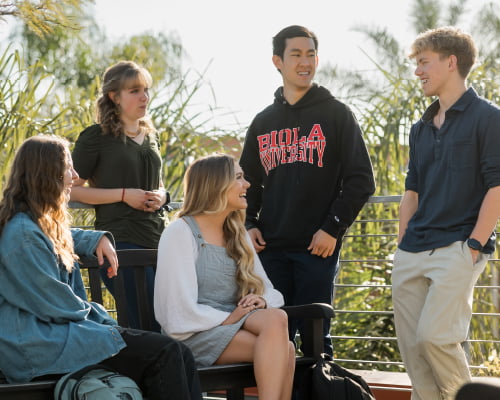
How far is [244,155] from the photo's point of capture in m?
4.59

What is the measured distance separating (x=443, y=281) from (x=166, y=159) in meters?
4.17

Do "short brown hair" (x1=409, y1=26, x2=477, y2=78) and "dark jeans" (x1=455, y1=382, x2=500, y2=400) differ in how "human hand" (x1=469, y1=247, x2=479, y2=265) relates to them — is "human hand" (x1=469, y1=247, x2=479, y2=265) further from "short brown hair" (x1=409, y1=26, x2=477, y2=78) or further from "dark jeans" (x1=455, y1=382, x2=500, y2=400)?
"dark jeans" (x1=455, y1=382, x2=500, y2=400)

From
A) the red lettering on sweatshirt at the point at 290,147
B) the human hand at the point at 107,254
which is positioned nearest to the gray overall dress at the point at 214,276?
the human hand at the point at 107,254

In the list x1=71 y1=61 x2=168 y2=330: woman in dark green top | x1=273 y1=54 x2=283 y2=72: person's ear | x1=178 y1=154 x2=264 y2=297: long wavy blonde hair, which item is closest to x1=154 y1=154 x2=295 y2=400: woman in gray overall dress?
x1=178 y1=154 x2=264 y2=297: long wavy blonde hair

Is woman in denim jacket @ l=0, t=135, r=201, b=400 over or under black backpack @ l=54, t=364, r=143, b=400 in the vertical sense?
over

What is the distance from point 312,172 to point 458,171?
2.46 ft

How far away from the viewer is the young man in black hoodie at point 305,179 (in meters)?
4.11

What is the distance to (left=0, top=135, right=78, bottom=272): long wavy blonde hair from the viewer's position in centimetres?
313

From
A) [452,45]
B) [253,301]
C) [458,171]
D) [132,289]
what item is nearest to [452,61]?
[452,45]

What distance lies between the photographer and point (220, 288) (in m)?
3.85

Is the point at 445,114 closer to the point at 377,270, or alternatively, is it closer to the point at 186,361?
the point at 186,361

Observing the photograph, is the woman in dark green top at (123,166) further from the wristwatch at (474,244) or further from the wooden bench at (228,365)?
the wristwatch at (474,244)

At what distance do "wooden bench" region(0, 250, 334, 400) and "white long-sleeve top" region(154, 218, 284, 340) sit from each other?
192mm

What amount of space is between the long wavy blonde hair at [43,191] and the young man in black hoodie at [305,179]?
4.24 ft
